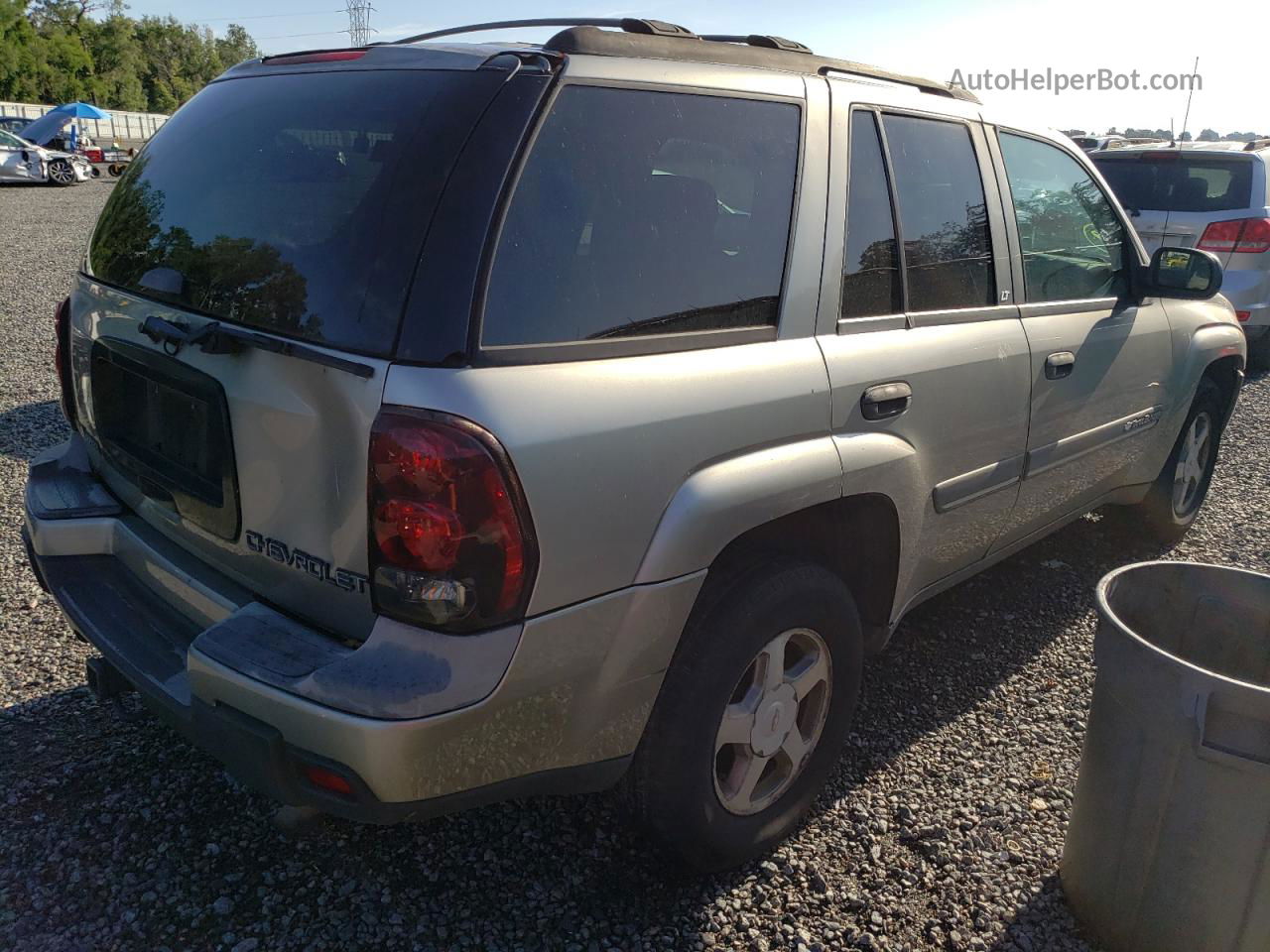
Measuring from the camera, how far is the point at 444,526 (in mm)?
1737

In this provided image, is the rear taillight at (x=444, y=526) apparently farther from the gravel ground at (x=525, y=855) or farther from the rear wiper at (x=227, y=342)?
the gravel ground at (x=525, y=855)

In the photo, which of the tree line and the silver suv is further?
the tree line

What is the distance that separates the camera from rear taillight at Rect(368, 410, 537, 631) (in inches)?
67.6

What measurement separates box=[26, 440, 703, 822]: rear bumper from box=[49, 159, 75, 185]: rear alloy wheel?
26786 mm

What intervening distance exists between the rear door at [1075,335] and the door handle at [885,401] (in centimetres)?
79

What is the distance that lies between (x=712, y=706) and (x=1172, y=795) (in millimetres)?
961

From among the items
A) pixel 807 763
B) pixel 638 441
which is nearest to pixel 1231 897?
pixel 807 763

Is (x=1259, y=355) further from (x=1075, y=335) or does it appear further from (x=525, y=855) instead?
(x=525, y=855)

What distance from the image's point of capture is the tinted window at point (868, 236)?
2.53 meters

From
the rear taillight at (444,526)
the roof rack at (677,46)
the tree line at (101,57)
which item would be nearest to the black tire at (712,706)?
the rear taillight at (444,526)

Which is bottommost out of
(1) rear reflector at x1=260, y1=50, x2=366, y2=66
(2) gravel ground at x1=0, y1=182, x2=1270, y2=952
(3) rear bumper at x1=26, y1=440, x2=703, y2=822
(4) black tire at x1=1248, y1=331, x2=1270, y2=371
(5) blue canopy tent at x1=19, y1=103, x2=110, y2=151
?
(2) gravel ground at x1=0, y1=182, x2=1270, y2=952

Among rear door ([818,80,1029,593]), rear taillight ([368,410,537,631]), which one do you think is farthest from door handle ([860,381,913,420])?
rear taillight ([368,410,537,631])

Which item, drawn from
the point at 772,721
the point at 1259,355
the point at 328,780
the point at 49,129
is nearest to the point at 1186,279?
the point at 772,721

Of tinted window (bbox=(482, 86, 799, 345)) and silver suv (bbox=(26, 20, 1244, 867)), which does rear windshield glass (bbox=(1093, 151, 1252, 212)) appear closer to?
silver suv (bbox=(26, 20, 1244, 867))
